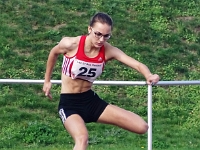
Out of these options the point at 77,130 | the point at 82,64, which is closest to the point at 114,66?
the point at 82,64

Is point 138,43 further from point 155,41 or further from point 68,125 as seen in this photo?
point 68,125

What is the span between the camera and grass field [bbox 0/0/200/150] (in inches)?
379

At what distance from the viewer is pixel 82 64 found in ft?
18.9

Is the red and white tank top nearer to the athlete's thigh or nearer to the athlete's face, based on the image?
the athlete's face

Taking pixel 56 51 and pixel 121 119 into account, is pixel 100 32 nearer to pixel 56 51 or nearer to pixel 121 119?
pixel 56 51

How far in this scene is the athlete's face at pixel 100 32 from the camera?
5559 millimetres

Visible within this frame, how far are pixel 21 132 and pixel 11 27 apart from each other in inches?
166

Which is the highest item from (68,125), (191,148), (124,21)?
(124,21)

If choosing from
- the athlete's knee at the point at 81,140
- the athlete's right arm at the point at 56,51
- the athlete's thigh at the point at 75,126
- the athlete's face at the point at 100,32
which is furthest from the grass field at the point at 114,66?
the athlete's face at the point at 100,32

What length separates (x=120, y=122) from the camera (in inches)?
235

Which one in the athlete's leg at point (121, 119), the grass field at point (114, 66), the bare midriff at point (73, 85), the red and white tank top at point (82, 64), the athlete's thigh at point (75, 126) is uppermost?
the grass field at point (114, 66)

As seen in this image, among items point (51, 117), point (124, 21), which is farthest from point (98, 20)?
point (124, 21)

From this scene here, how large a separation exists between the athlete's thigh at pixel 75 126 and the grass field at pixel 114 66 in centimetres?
305

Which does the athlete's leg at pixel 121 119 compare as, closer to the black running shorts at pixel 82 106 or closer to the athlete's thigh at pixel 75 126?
the black running shorts at pixel 82 106
